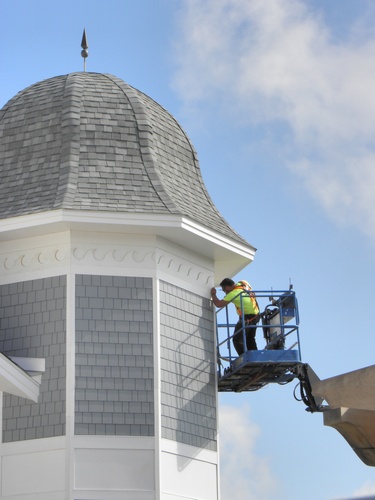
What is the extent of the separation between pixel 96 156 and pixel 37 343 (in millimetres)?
4038

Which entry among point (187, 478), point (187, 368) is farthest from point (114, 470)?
point (187, 368)

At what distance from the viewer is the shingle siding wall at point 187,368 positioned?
22.5 meters

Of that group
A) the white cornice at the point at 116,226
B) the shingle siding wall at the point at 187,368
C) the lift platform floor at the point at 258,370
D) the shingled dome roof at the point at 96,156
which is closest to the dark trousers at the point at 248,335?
the lift platform floor at the point at 258,370

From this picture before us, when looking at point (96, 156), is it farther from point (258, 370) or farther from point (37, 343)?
point (258, 370)

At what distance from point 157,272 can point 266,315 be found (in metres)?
2.34

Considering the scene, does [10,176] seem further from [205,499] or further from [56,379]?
[205,499]

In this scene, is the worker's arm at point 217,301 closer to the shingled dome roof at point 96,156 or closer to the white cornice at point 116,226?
the white cornice at point 116,226

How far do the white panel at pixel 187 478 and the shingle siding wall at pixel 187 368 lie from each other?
0.38 m

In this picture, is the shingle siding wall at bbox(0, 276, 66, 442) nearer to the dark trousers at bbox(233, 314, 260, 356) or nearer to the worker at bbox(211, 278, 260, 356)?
the worker at bbox(211, 278, 260, 356)

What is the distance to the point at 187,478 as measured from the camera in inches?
875

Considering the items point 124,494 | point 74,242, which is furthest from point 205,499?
point 74,242

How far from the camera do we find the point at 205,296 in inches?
949

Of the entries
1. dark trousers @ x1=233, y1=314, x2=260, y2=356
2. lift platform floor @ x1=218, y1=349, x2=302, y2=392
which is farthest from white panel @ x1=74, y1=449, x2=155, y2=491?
dark trousers @ x1=233, y1=314, x2=260, y2=356

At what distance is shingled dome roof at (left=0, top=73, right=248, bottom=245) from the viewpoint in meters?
23.3
